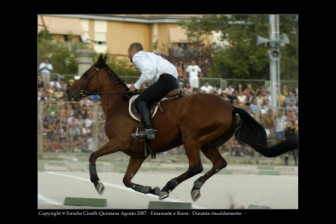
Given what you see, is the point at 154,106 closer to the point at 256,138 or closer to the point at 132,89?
the point at 132,89

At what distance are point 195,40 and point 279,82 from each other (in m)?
11.0

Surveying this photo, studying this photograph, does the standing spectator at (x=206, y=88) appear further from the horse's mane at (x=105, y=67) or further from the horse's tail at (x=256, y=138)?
the horse's tail at (x=256, y=138)

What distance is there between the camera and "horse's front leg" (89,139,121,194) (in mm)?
12273

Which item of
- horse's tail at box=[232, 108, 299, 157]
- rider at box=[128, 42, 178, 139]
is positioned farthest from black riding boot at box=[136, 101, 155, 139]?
horse's tail at box=[232, 108, 299, 157]

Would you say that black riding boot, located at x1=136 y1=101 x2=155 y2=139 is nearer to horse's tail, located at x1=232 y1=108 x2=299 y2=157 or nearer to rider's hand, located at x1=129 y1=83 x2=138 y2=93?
rider's hand, located at x1=129 y1=83 x2=138 y2=93

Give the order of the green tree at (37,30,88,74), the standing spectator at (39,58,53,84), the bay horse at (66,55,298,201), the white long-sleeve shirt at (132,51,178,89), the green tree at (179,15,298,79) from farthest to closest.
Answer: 1. the green tree at (179,15,298,79)
2. the green tree at (37,30,88,74)
3. the standing spectator at (39,58,53,84)
4. the white long-sleeve shirt at (132,51,178,89)
5. the bay horse at (66,55,298,201)

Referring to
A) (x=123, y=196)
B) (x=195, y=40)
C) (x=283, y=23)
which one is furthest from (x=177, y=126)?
(x=195, y=40)

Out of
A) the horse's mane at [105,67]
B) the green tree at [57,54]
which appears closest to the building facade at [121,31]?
the green tree at [57,54]

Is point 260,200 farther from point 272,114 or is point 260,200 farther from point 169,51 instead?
point 169,51

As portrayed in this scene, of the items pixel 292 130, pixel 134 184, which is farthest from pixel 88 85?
pixel 292 130

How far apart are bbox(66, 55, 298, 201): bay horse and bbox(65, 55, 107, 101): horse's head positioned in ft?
1.97

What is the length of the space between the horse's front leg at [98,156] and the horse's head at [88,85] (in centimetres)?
121

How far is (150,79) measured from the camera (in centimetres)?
1269
